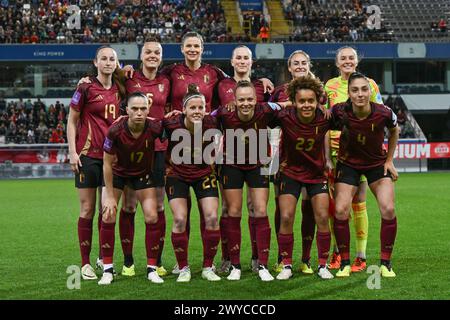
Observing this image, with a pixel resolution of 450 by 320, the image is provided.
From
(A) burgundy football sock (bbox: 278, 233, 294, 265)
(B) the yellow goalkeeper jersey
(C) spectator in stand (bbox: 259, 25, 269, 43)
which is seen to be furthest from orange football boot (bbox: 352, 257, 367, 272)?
(C) spectator in stand (bbox: 259, 25, 269, 43)

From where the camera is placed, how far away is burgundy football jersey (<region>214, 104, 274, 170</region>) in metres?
6.79

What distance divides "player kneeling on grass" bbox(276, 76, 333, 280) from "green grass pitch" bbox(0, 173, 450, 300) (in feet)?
1.19

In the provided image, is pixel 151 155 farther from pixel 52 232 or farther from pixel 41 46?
pixel 41 46

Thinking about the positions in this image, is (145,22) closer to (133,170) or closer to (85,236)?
(85,236)

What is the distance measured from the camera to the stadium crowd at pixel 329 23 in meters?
32.5

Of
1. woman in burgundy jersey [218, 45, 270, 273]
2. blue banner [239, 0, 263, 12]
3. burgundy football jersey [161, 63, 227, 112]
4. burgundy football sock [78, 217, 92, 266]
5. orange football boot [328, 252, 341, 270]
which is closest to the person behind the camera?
burgundy football sock [78, 217, 92, 266]

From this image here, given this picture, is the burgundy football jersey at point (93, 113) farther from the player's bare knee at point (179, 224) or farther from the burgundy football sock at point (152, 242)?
the player's bare knee at point (179, 224)

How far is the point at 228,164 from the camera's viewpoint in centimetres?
686

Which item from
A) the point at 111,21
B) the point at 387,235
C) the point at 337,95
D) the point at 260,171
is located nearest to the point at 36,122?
the point at 111,21

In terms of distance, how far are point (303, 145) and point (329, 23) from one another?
27760mm

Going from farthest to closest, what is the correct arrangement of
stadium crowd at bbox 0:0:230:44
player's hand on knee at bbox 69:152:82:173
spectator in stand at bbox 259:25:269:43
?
spectator in stand at bbox 259:25:269:43
stadium crowd at bbox 0:0:230:44
player's hand on knee at bbox 69:152:82:173

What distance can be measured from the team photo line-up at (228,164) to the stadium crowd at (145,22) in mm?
24211

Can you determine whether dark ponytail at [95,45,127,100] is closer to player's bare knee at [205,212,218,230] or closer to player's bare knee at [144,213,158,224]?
player's bare knee at [144,213,158,224]

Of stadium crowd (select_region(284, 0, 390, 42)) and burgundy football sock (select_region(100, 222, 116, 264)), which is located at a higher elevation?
stadium crowd (select_region(284, 0, 390, 42))
